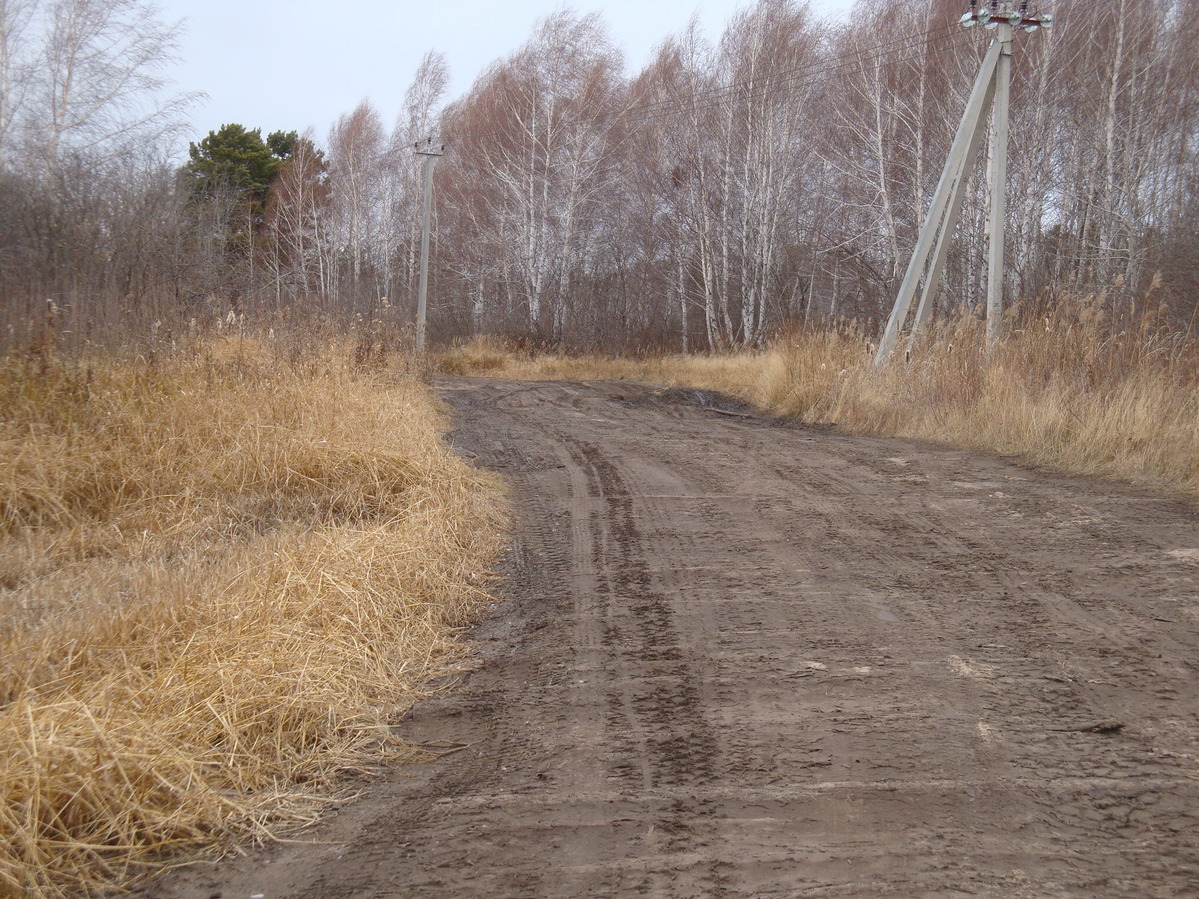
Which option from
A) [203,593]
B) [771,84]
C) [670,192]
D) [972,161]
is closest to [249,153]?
[670,192]

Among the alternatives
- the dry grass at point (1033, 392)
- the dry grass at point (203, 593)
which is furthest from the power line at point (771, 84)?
the dry grass at point (203, 593)

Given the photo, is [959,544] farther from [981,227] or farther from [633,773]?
[981,227]

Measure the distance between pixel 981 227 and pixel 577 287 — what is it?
12612mm

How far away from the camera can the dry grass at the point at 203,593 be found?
255 cm

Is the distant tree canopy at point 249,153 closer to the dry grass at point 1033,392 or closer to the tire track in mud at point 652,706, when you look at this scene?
the dry grass at point 1033,392

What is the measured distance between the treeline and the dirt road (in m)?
5.21

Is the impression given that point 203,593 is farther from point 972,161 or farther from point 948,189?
point 972,161

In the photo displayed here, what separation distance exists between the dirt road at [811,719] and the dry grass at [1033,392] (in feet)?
3.85

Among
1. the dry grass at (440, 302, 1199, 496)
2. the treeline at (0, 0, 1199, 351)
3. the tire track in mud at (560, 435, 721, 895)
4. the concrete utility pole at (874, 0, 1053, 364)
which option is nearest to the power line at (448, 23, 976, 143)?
the treeline at (0, 0, 1199, 351)

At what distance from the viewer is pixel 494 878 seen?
88.3 inches

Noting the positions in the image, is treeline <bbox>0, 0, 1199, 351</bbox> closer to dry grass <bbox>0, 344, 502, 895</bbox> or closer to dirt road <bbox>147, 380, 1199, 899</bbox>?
dry grass <bbox>0, 344, 502, 895</bbox>

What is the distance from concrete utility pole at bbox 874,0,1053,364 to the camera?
37.2ft

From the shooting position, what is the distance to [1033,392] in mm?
8672

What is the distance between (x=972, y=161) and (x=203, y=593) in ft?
38.5
